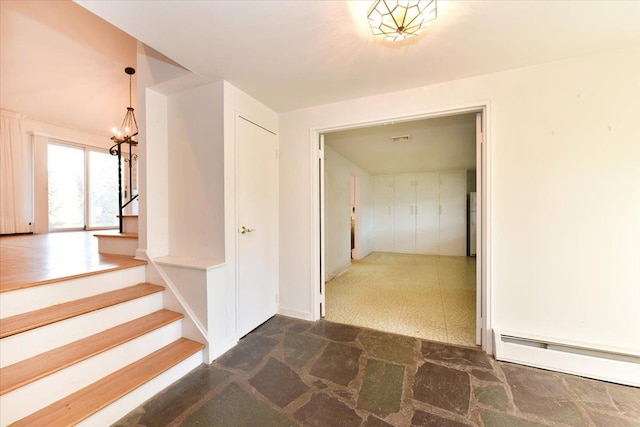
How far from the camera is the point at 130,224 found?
2988 millimetres

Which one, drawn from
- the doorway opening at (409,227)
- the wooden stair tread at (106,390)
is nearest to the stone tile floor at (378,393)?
the wooden stair tread at (106,390)

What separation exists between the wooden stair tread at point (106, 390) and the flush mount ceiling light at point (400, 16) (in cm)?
253

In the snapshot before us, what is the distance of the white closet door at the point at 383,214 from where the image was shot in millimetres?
7254

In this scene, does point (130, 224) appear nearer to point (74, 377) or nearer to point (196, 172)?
point (196, 172)

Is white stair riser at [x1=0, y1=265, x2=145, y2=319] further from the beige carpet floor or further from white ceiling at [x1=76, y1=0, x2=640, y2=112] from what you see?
the beige carpet floor

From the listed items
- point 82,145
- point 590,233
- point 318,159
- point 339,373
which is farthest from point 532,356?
point 82,145

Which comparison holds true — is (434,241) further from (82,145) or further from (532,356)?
(82,145)

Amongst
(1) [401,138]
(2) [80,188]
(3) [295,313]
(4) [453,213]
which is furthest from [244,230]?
(2) [80,188]

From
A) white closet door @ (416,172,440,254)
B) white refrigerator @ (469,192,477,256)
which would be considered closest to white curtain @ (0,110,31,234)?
white closet door @ (416,172,440,254)

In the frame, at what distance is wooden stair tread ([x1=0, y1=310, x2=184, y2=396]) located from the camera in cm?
120

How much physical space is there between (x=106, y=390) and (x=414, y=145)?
4605mm

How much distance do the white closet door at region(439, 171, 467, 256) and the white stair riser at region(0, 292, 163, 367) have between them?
6770mm

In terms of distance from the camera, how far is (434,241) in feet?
22.3

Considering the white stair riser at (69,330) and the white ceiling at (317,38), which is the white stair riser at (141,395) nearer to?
the white stair riser at (69,330)
